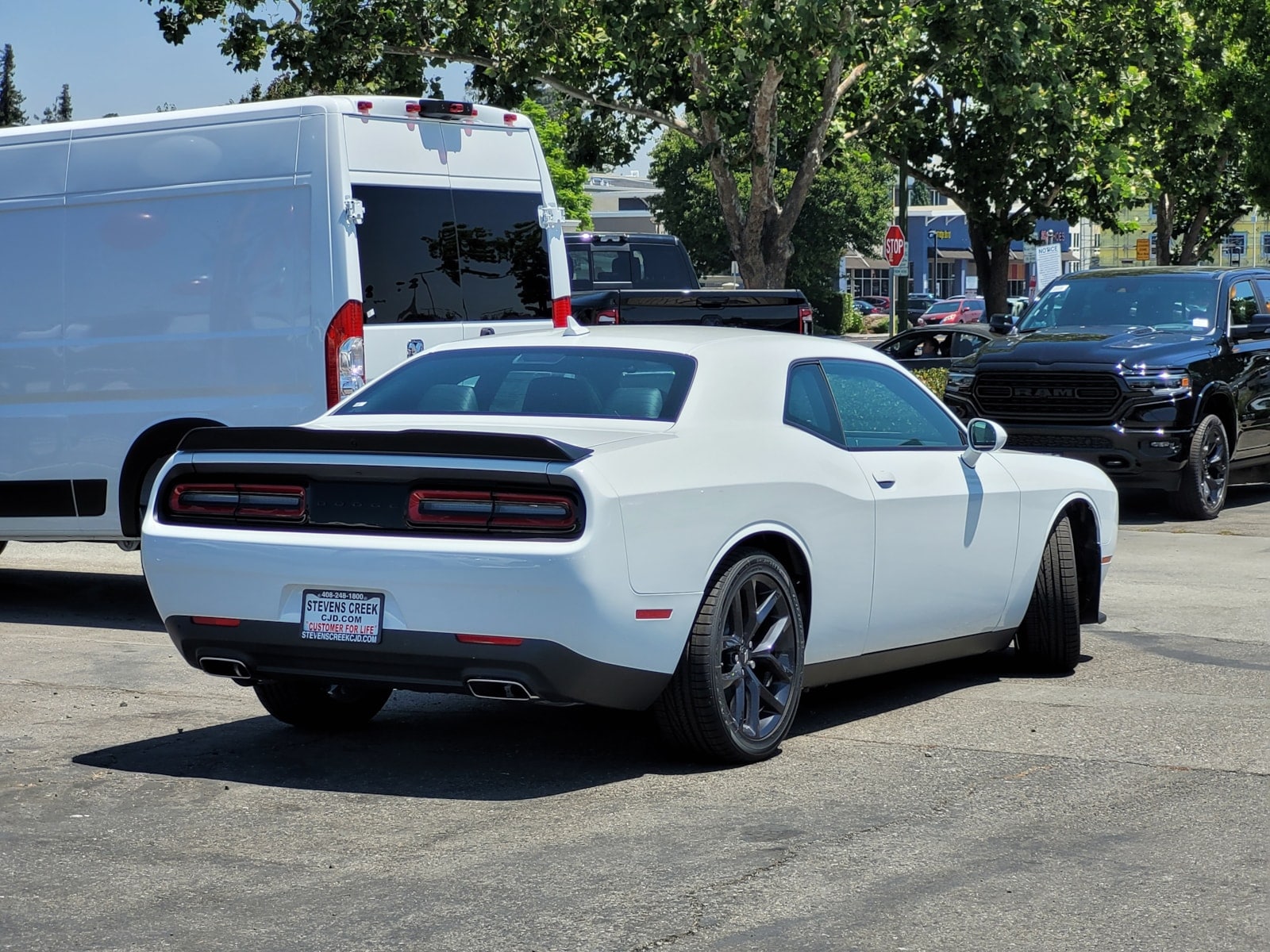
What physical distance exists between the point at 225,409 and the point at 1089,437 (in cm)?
760

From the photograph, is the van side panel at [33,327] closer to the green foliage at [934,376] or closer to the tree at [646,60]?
the green foliage at [934,376]

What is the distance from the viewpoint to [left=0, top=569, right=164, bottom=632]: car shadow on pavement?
1038 centimetres

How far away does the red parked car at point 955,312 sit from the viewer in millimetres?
64812

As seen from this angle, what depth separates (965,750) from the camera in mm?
6672

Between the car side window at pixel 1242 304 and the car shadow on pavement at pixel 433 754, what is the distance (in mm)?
10276

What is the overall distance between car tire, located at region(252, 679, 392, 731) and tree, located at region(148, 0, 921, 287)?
2023 centimetres

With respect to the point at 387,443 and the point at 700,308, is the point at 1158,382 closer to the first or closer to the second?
the point at 700,308

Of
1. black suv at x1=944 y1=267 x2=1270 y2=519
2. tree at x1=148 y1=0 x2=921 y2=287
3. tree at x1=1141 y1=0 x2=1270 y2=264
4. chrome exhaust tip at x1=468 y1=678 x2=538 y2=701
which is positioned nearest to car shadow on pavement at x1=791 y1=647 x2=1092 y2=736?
chrome exhaust tip at x1=468 y1=678 x2=538 y2=701

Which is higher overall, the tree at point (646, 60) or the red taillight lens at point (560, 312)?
the tree at point (646, 60)

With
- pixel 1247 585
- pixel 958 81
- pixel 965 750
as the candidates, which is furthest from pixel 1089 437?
pixel 958 81

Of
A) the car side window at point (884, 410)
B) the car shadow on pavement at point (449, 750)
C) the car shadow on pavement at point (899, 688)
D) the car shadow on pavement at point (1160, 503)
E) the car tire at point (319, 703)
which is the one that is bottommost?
the car shadow on pavement at point (1160, 503)

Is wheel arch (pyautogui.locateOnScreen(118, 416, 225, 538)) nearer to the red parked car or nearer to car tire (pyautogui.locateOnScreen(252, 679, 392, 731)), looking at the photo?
car tire (pyautogui.locateOnScreen(252, 679, 392, 731))

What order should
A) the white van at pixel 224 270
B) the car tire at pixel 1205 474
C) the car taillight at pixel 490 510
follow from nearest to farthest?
the car taillight at pixel 490 510
the white van at pixel 224 270
the car tire at pixel 1205 474

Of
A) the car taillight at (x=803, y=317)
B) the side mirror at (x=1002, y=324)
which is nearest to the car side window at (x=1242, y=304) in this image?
the side mirror at (x=1002, y=324)
